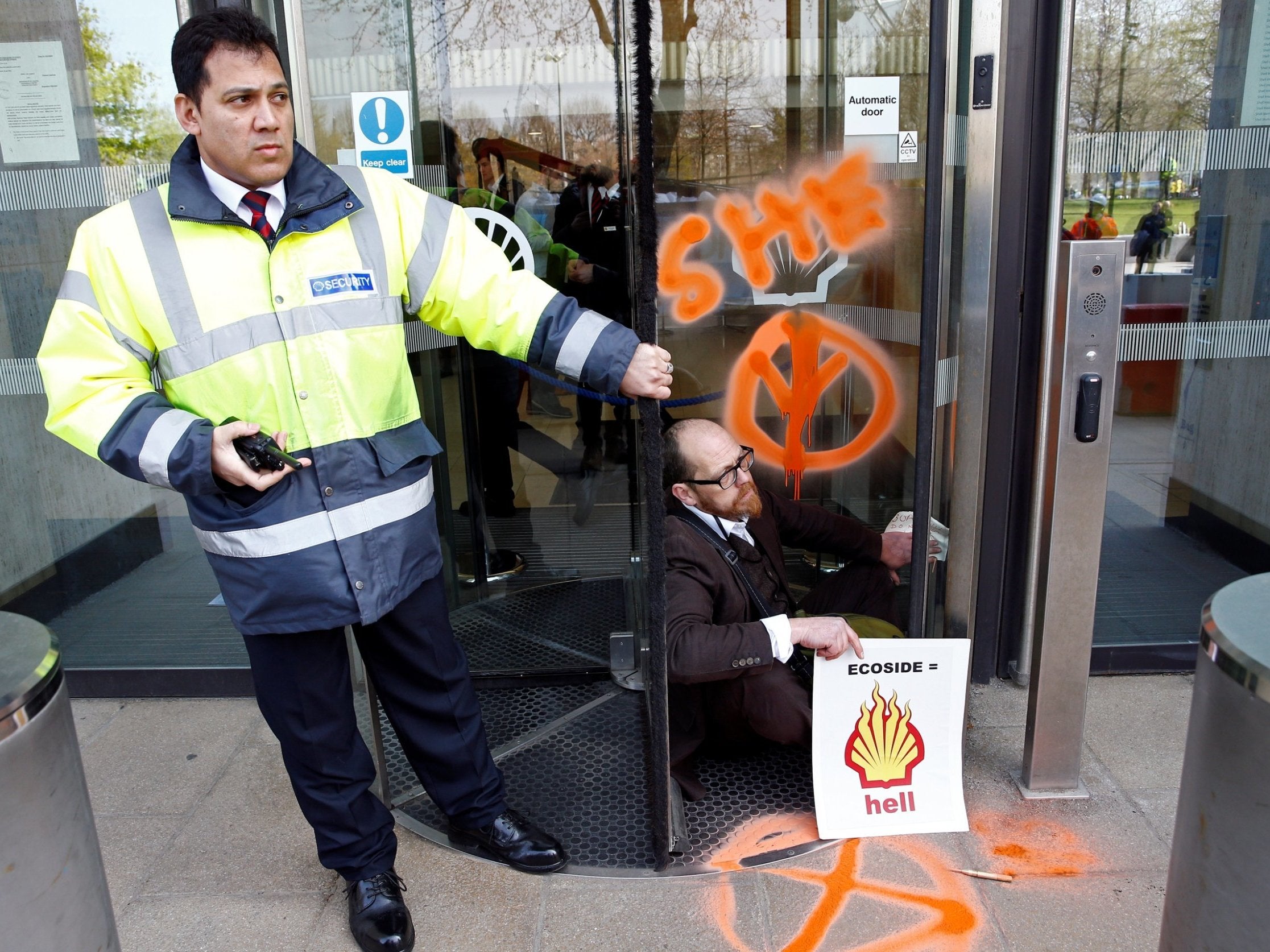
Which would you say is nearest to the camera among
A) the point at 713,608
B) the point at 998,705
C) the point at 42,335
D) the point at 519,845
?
the point at 519,845

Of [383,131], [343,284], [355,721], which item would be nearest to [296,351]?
[343,284]

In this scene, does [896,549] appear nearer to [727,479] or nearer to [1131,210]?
[727,479]

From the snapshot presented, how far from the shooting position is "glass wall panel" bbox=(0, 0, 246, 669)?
303 centimetres

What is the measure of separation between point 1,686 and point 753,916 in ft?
5.13

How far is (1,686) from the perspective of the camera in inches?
50.5

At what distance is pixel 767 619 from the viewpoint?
96.1 inches

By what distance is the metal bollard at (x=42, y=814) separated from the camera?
49.7 inches

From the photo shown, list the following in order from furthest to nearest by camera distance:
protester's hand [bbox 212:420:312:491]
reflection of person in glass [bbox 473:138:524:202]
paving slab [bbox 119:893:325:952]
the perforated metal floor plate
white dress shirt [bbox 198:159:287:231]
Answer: the perforated metal floor plate → reflection of person in glass [bbox 473:138:524:202] → paving slab [bbox 119:893:325:952] → white dress shirt [bbox 198:159:287:231] → protester's hand [bbox 212:420:312:491]

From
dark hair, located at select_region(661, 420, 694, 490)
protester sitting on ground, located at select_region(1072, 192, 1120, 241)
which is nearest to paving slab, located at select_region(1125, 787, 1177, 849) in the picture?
dark hair, located at select_region(661, 420, 694, 490)

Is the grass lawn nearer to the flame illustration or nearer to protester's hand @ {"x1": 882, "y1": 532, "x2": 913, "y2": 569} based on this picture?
protester's hand @ {"x1": 882, "y1": 532, "x2": 913, "y2": 569}

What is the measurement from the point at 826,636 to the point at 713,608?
29 centimetres

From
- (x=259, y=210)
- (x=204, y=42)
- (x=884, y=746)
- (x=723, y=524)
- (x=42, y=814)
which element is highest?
(x=204, y=42)

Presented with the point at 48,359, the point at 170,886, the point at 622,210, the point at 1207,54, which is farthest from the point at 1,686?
the point at 1207,54

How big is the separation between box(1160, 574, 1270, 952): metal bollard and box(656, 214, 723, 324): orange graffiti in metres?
1.78
